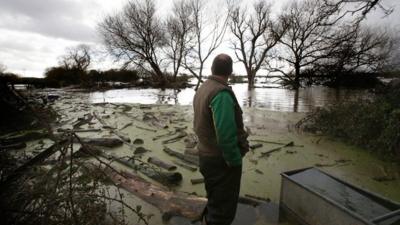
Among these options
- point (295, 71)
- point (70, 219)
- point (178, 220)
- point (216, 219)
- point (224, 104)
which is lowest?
point (178, 220)

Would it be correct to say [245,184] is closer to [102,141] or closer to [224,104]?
[224,104]

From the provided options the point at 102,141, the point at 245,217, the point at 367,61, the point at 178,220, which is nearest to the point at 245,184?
the point at 245,217

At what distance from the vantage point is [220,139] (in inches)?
→ 95.2

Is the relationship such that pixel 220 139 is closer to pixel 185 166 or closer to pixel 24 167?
pixel 24 167

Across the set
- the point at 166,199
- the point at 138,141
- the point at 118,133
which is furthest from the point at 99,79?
the point at 166,199

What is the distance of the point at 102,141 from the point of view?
658 centimetres

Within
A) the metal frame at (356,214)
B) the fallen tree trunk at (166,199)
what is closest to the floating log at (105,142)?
the fallen tree trunk at (166,199)

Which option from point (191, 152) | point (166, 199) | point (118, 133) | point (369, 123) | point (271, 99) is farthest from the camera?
point (271, 99)

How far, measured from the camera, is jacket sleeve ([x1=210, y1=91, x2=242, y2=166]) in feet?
7.77

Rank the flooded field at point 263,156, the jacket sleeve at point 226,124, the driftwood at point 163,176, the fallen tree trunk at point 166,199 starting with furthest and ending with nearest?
the driftwood at point 163,176
the flooded field at point 263,156
the fallen tree trunk at point 166,199
the jacket sleeve at point 226,124

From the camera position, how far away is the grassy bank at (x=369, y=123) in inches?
216

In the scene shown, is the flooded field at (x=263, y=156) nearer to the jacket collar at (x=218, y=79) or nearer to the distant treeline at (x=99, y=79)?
the jacket collar at (x=218, y=79)

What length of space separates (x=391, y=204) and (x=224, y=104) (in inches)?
81.5

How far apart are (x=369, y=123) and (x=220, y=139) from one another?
5.33 meters
